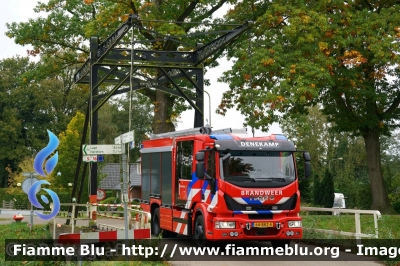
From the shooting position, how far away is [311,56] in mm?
27234

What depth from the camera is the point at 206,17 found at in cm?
3234

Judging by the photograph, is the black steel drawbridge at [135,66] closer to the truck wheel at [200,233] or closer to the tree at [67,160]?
the truck wheel at [200,233]

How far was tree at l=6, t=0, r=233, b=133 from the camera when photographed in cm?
2934

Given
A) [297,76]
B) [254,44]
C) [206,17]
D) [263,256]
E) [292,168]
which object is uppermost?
[206,17]

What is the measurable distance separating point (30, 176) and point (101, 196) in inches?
457

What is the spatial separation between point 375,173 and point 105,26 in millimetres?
15577

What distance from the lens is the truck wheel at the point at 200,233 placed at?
16562mm

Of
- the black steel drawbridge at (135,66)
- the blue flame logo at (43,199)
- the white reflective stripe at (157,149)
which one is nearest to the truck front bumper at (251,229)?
the white reflective stripe at (157,149)

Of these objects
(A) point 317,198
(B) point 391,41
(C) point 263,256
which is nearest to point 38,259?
(C) point 263,256

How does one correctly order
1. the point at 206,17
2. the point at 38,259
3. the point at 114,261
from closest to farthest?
the point at 114,261 → the point at 38,259 → the point at 206,17

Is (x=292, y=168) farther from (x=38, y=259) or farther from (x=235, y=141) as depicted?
(x=38, y=259)

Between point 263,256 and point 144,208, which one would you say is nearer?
point 263,256

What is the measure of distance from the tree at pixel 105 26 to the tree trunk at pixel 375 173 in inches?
388

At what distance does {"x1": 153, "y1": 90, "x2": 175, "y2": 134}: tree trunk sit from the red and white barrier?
16178 millimetres
